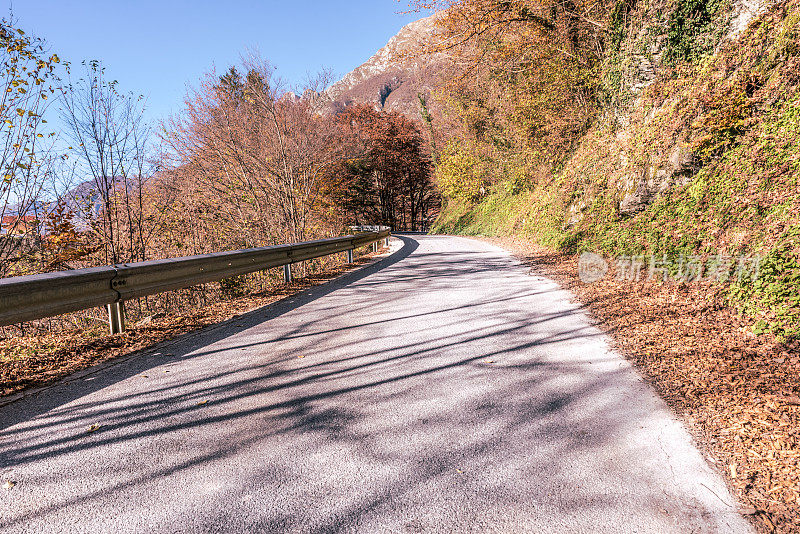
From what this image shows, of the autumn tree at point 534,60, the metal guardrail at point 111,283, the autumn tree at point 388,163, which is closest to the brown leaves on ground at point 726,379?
the metal guardrail at point 111,283

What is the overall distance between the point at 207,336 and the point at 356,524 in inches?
158

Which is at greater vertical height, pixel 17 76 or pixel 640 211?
pixel 17 76

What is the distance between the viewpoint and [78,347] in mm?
4996

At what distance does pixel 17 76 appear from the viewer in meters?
6.10

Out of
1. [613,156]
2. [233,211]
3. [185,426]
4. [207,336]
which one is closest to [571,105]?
[613,156]

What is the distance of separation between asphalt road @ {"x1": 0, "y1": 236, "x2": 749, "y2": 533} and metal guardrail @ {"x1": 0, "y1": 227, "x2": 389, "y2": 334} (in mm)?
968

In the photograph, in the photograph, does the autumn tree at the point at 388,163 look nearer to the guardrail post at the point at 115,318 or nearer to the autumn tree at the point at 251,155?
the autumn tree at the point at 251,155

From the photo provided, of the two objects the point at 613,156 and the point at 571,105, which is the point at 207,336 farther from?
the point at 571,105

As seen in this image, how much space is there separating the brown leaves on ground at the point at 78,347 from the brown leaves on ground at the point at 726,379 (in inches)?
217

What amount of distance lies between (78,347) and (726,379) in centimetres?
676

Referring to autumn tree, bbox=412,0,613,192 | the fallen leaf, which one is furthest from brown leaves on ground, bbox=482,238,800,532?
autumn tree, bbox=412,0,613,192

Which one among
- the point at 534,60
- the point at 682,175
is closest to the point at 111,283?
the point at 682,175

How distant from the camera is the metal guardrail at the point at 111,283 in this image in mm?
4199

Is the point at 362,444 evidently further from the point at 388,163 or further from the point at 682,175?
the point at 388,163
